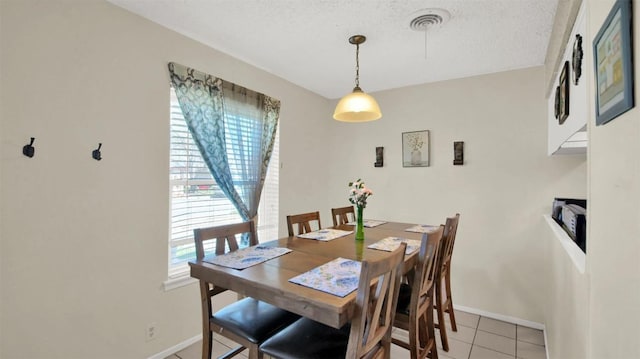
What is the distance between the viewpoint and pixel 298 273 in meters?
1.47

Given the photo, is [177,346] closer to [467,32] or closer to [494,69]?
[467,32]

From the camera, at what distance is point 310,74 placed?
124 inches

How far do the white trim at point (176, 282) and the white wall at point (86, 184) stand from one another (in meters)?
0.04

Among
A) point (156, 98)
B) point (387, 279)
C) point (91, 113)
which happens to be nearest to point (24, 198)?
point (91, 113)

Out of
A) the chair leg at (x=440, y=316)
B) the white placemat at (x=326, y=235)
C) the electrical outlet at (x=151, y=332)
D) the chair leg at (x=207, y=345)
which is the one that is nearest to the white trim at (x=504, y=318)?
the chair leg at (x=440, y=316)

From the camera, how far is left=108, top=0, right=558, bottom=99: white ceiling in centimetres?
190

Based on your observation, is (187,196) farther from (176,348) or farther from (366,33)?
(366,33)

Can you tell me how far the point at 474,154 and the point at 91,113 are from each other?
10.8 feet

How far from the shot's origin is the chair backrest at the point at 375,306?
1.12 m

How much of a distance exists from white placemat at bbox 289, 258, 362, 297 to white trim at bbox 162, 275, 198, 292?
53.6 inches

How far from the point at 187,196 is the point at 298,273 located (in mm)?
1422

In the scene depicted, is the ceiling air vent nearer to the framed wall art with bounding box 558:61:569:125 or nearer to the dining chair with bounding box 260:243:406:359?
the framed wall art with bounding box 558:61:569:125

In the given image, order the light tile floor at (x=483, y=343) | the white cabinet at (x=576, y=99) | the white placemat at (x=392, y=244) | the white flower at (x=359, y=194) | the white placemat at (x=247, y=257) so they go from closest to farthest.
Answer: the white cabinet at (x=576, y=99)
the white placemat at (x=247, y=257)
the white placemat at (x=392, y=244)
the white flower at (x=359, y=194)
the light tile floor at (x=483, y=343)

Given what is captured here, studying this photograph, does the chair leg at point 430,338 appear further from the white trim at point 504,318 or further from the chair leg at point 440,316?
the white trim at point 504,318
